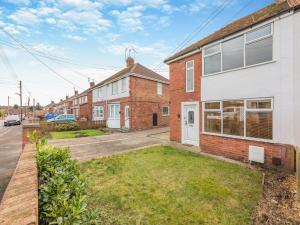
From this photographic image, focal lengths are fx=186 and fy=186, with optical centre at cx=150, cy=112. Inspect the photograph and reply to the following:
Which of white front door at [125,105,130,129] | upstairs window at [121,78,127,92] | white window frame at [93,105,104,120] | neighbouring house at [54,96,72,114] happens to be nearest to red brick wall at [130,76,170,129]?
white front door at [125,105,130,129]

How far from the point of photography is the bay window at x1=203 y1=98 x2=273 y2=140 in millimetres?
7578

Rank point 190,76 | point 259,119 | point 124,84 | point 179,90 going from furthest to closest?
point 124,84 → point 179,90 → point 190,76 → point 259,119

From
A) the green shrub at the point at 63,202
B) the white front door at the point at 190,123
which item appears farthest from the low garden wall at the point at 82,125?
the green shrub at the point at 63,202

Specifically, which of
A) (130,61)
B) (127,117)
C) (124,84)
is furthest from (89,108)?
(127,117)

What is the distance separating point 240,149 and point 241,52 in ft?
14.6

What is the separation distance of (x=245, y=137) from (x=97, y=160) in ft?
22.5

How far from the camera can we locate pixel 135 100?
69.1 feet

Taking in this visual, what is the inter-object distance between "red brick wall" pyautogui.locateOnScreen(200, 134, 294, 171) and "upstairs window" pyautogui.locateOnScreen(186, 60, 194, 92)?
10.2ft

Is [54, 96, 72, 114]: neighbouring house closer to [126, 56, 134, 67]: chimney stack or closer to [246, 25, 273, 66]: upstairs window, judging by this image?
[126, 56, 134, 67]: chimney stack

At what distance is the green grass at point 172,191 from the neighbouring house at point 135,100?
13121 mm

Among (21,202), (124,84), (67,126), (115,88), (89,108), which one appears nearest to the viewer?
(21,202)

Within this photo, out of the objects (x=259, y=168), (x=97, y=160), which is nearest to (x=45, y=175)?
(x=97, y=160)

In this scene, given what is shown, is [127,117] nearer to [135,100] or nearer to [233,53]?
[135,100]

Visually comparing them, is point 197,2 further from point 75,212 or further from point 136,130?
point 136,130
